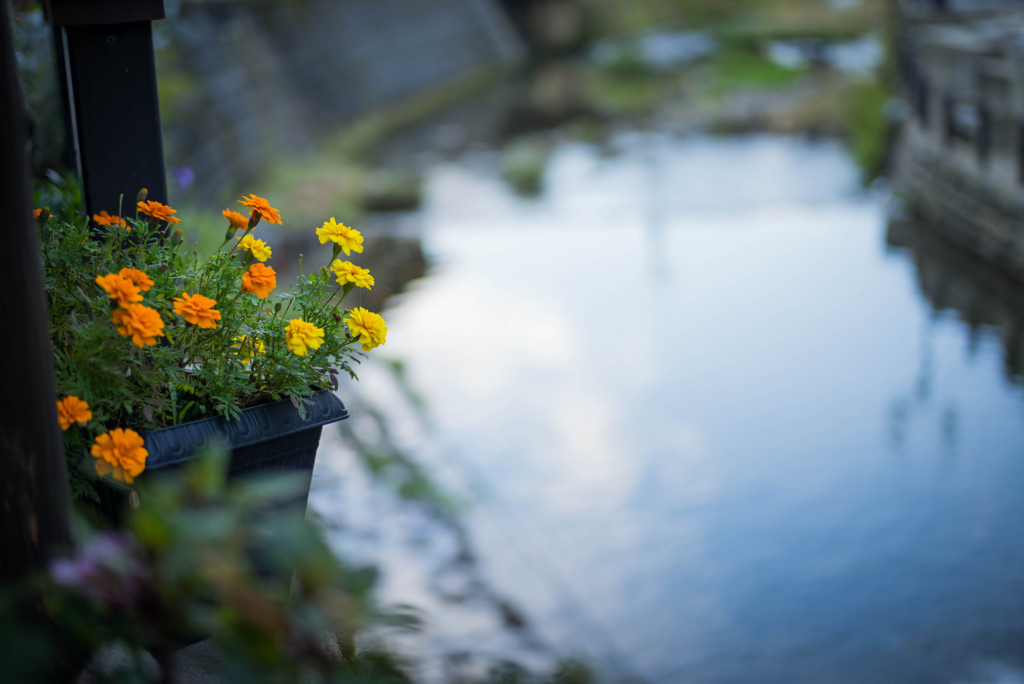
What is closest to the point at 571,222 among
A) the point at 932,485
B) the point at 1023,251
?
the point at 1023,251

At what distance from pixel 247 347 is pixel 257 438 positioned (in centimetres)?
22

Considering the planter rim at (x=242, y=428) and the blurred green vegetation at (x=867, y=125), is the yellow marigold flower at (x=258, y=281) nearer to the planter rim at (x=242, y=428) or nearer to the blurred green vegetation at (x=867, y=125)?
the planter rim at (x=242, y=428)

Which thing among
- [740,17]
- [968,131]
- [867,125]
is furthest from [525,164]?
[740,17]

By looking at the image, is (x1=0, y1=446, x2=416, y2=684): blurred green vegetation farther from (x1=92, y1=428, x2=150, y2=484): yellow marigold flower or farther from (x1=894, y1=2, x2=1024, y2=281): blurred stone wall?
(x1=894, y1=2, x2=1024, y2=281): blurred stone wall

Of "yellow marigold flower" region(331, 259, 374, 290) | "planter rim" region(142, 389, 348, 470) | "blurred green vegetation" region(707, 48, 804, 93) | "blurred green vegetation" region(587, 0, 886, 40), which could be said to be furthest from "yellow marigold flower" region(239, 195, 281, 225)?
"blurred green vegetation" region(587, 0, 886, 40)

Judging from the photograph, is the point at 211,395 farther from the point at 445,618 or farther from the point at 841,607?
the point at 841,607

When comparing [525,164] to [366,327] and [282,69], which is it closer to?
[282,69]

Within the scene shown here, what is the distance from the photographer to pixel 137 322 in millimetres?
1900

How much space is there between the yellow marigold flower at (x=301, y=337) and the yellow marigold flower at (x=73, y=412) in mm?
410

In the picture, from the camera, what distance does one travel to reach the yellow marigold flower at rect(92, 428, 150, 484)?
1.86 m

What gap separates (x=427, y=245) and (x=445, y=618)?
6217mm

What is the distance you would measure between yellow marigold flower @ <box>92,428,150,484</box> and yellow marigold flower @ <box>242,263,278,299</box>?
1.43 feet

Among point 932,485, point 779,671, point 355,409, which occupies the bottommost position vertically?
point 779,671

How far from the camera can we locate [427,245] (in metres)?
9.66
